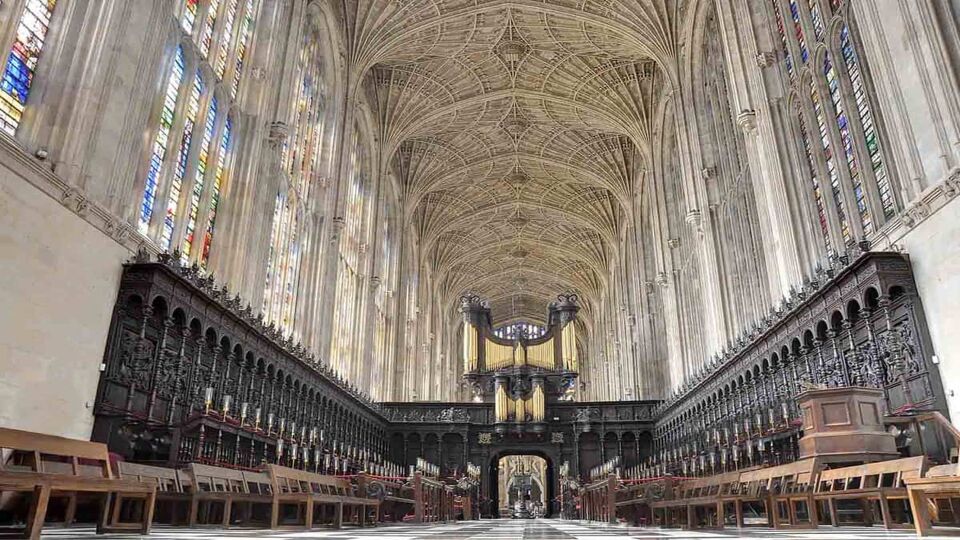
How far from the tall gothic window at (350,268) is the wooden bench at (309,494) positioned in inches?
469

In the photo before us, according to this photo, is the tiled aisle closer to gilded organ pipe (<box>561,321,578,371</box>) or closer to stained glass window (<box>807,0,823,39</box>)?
stained glass window (<box>807,0,823,39</box>)

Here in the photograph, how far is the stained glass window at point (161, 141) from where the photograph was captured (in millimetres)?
12117

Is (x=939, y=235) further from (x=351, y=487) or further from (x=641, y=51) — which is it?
(x=641, y=51)

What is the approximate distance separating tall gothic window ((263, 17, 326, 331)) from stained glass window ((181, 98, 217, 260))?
3.28m

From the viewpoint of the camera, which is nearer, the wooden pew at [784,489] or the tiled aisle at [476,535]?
the tiled aisle at [476,535]

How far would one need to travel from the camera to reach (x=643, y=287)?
3262 centimetres

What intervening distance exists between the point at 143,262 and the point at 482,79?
22.0m

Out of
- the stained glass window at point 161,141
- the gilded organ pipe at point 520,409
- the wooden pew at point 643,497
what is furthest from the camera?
the gilded organ pipe at point 520,409

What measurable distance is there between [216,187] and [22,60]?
6.06 metres

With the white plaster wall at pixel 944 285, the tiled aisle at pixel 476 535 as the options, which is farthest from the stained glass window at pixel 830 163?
the tiled aisle at pixel 476 535

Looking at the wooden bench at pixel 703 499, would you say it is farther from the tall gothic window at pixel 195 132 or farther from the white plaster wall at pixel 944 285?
the tall gothic window at pixel 195 132

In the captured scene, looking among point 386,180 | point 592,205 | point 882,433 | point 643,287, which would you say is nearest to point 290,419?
point 882,433

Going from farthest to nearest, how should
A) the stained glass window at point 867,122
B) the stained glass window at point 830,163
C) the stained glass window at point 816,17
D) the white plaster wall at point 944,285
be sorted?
1. the stained glass window at point 816,17
2. the stained glass window at point 830,163
3. the stained glass window at point 867,122
4. the white plaster wall at point 944,285

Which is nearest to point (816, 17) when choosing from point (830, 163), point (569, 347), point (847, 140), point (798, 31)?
point (798, 31)
